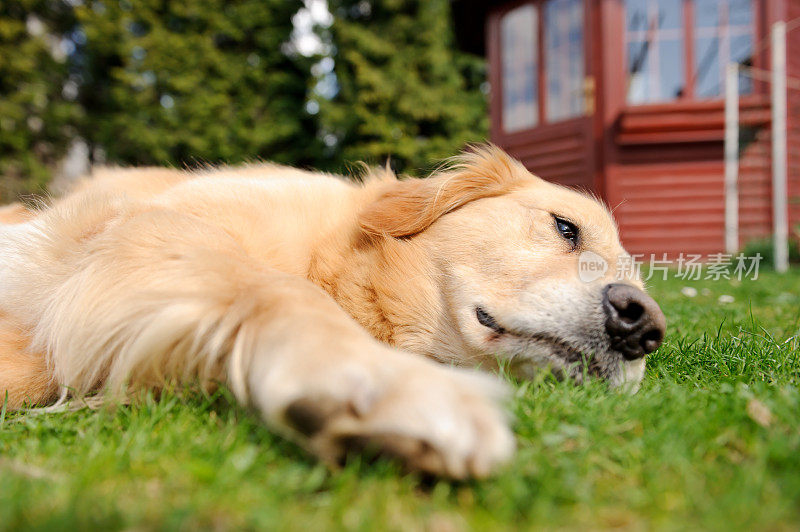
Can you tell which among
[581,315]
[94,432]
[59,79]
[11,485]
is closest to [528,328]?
[581,315]

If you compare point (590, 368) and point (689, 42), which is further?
point (689, 42)

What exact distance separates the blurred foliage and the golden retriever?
1236 cm

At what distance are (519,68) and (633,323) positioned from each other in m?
10.1

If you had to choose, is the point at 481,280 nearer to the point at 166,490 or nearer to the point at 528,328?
the point at 528,328

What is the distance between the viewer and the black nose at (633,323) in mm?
1933

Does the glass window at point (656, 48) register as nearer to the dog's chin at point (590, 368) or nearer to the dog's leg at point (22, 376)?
the dog's chin at point (590, 368)

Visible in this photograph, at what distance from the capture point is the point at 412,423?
41.6 inches

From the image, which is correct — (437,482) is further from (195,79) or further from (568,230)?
(195,79)

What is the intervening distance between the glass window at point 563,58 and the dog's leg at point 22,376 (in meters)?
9.65

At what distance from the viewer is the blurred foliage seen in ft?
50.8

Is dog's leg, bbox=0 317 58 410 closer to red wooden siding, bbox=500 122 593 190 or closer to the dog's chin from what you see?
the dog's chin

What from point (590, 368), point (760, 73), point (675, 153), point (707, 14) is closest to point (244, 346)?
point (590, 368)

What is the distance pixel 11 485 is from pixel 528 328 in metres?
1.55

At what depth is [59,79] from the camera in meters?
16.4
